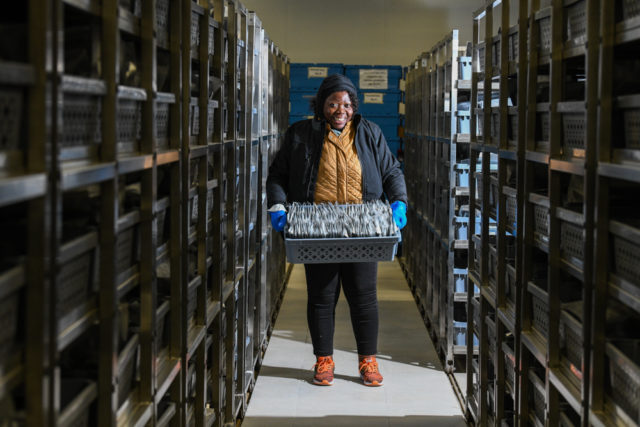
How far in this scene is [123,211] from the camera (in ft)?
6.50

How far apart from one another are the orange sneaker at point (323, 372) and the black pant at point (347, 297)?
0.13 feet

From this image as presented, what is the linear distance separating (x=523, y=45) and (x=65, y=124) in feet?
6.27

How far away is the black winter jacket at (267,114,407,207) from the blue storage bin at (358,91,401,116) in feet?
14.8

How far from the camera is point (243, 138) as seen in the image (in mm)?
3955

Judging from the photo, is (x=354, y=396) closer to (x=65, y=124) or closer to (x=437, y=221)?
(x=437, y=221)

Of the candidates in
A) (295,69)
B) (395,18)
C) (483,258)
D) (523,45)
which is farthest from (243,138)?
(395,18)

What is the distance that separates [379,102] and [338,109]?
4.71 meters

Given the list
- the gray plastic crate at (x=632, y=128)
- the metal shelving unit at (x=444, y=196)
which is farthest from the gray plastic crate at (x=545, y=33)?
the metal shelving unit at (x=444, y=196)

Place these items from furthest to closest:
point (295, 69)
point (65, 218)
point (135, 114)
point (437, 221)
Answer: point (295, 69)
point (437, 221)
point (135, 114)
point (65, 218)

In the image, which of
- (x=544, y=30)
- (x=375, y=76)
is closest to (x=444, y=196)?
(x=544, y=30)

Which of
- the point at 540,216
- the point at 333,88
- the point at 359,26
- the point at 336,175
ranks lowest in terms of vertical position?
the point at 540,216

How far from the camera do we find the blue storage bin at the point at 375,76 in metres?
8.80

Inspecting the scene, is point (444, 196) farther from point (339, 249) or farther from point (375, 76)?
point (375, 76)

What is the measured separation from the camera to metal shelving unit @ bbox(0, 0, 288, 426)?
4.17 feet
